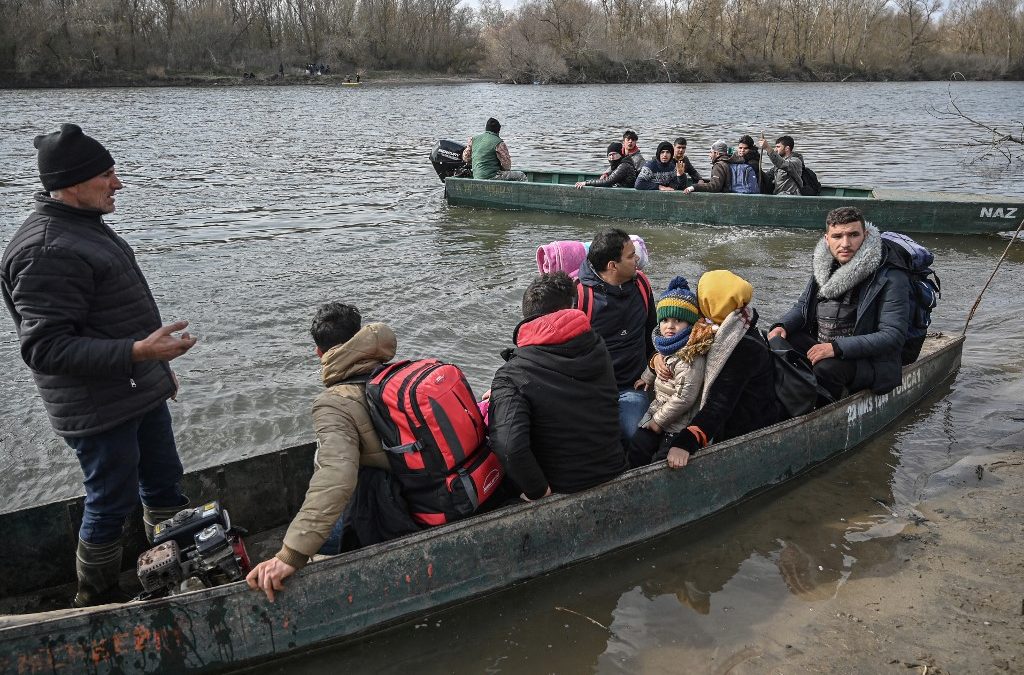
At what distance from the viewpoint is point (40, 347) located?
3293 mm

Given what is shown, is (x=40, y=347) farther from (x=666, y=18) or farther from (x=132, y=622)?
(x=666, y=18)

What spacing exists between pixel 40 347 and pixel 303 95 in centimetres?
4831

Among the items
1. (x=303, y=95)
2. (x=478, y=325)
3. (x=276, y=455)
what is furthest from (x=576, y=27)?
(x=276, y=455)

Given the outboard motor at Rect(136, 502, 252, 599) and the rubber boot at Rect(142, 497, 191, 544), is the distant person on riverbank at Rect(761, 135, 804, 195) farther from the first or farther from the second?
the outboard motor at Rect(136, 502, 252, 599)

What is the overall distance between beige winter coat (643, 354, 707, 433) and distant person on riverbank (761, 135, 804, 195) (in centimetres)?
835

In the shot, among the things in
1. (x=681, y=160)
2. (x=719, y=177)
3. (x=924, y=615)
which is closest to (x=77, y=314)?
(x=924, y=615)

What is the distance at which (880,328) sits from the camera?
502 cm

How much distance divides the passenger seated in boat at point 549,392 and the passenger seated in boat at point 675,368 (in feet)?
2.04

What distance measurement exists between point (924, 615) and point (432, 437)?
97.0 inches

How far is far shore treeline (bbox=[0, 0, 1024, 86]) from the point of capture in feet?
199

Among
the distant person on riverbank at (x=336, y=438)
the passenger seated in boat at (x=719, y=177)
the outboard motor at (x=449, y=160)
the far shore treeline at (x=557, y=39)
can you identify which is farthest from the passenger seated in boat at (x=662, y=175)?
the far shore treeline at (x=557, y=39)

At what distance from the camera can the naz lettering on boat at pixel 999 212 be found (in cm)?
1153

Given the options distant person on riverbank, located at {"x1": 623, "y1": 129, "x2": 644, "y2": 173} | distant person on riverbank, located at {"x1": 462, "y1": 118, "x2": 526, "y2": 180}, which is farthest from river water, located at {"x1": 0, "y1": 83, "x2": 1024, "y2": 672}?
distant person on riverbank, located at {"x1": 623, "y1": 129, "x2": 644, "y2": 173}

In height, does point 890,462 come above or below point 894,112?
below
